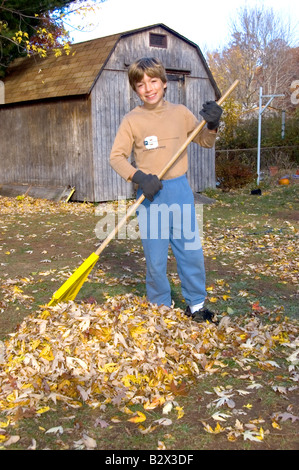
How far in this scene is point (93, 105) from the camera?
516 inches

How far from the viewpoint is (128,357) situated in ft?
12.1

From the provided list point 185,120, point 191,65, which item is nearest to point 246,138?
point 191,65

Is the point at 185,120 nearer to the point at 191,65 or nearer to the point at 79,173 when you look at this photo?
the point at 79,173

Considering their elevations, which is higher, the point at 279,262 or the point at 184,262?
the point at 184,262

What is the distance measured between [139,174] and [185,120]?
672mm

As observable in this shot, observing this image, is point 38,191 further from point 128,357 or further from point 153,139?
point 128,357

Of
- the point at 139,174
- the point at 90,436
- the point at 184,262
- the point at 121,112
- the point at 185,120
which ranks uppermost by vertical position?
the point at 121,112

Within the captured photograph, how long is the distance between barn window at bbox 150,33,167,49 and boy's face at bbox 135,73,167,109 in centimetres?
1058

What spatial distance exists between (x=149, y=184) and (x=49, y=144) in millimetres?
11156

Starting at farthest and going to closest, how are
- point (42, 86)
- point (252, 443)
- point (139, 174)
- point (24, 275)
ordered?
1. point (42, 86)
2. point (24, 275)
3. point (139, 174)
4. point (252, 443)

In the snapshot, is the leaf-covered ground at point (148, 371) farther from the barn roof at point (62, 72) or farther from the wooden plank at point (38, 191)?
the barn roof at point (62, 72)

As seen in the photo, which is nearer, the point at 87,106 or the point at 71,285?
the point at 71,285

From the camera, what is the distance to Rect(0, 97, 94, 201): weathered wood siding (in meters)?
13.5

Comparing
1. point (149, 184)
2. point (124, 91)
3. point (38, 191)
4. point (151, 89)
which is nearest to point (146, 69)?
point (151, 89)
